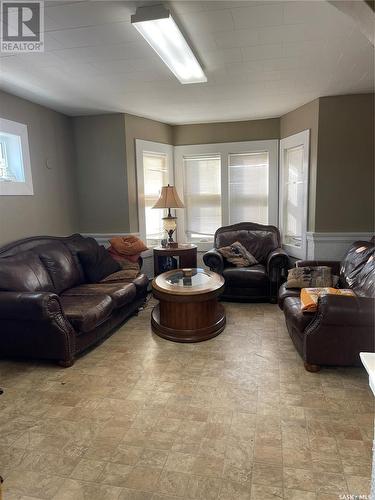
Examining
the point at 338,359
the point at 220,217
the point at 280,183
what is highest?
the point at 280,183

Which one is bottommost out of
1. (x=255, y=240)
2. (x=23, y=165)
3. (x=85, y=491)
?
(x=85, y=491)

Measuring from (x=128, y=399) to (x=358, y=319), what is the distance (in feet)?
5.80

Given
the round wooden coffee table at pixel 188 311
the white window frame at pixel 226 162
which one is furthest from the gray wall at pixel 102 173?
the round wooden coffee table at pixel 188 311

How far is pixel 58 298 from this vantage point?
2.67m

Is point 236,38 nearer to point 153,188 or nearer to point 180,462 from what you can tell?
point 180,462

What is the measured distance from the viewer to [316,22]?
212 centimetres

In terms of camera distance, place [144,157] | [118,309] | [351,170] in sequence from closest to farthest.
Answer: [118,309] → [351,170] → [144,157]

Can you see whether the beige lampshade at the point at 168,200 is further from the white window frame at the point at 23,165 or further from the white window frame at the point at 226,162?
the white window frame at the point at 23,165

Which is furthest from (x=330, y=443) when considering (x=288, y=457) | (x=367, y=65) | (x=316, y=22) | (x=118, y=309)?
(x=367, y=65)

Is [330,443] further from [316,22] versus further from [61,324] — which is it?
[316,22]

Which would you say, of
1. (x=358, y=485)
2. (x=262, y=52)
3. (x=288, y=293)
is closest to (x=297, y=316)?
(x=288, y=293)

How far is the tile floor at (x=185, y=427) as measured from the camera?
1.57m

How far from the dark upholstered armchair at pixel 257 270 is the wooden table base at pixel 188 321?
3.32 feet

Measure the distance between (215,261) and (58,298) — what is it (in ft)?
7.25
